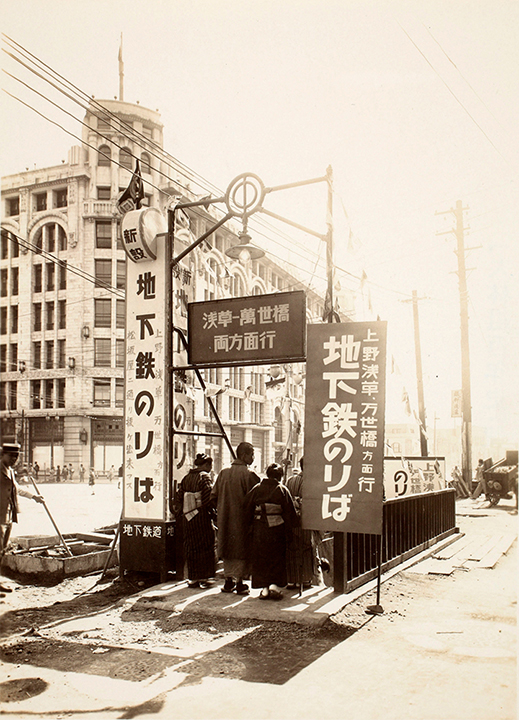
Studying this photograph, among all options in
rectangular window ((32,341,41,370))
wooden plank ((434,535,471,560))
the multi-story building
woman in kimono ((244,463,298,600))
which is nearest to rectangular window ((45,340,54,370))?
the multi-story building

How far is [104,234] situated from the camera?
40.2 m

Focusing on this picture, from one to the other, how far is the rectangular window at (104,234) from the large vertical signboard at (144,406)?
3325 centimetres

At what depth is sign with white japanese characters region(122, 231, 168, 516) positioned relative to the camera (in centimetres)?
803

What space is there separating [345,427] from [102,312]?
34.8 m

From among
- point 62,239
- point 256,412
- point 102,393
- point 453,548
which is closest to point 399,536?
point 453,548

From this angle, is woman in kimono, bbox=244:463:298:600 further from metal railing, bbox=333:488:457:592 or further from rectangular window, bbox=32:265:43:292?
rectangular window, bbox=32:265:43:292

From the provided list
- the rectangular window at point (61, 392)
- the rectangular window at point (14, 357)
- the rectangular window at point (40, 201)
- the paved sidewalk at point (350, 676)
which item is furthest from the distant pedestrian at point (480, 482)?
the rectangular window at point (40, 201)

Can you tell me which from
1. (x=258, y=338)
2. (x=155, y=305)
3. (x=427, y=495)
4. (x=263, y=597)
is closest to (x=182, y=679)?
(x=263, y=597)

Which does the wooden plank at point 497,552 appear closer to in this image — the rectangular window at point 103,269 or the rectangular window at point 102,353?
the rectangular window at point 102,353

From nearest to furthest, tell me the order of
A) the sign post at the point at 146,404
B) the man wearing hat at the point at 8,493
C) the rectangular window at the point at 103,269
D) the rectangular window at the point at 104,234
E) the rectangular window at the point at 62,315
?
the man wearing hat at the point at 8,493
the sign post at the point at 146,404
the rectangular window at the point at 62,315
the rectangular window at the point at 103,269
the rectangular window at the point at 104,234

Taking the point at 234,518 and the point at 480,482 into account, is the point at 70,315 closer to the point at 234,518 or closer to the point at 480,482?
the point at 480,482

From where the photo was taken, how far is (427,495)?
38.0ft

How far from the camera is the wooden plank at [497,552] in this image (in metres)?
10.2

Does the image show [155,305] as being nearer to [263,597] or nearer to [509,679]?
[263,597]
